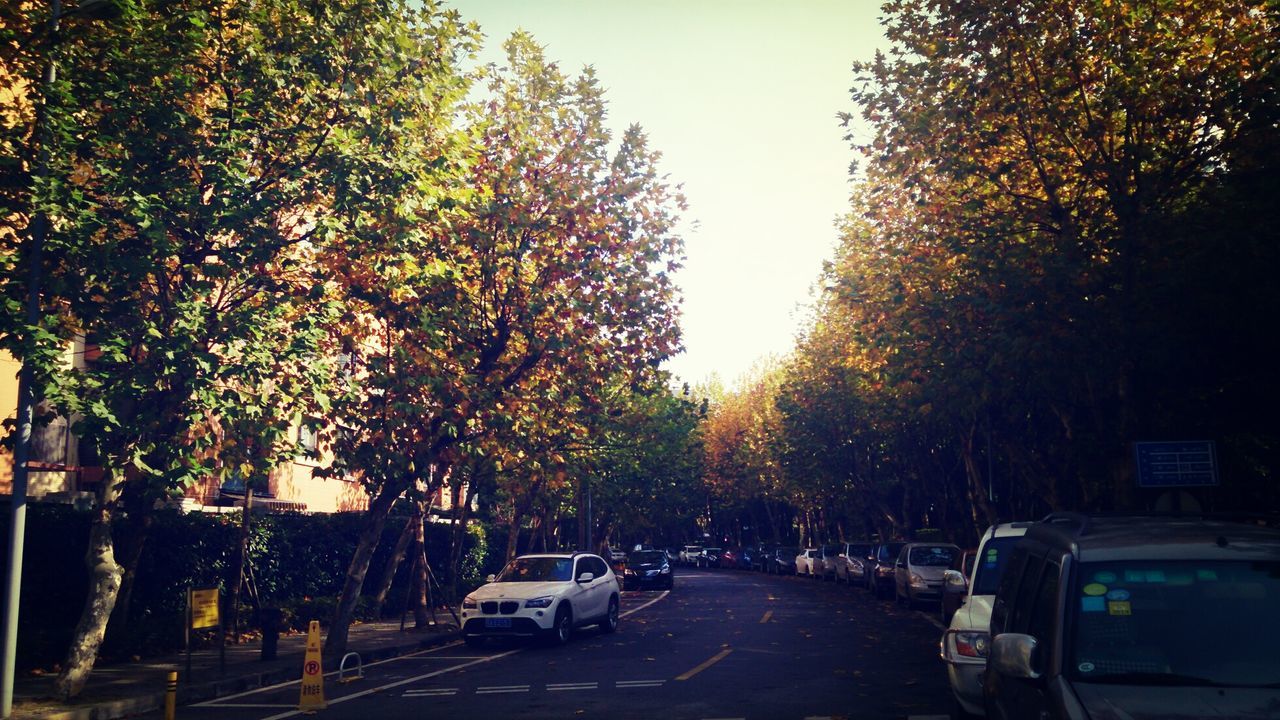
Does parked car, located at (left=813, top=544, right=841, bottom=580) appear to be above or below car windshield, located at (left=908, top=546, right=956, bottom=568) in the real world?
below

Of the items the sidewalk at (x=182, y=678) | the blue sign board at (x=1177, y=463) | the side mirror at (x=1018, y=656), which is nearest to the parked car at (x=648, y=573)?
the sidewalk at (x=182, y=678)

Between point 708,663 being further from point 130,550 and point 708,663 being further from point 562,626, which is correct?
point 130,550

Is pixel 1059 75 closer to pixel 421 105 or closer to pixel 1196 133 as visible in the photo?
pixel 1196 133

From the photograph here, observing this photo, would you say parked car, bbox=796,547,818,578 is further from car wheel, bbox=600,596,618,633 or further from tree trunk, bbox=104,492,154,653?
tree trunk, bbox=104,492,154,653

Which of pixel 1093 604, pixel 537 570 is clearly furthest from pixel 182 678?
pixel 1093 604

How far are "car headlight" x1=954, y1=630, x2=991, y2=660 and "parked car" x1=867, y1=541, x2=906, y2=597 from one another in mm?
24878

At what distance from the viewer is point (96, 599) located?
14.0 m

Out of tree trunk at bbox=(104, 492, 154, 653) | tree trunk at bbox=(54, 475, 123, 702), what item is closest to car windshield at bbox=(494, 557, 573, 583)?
tree trunk at bbox=(104, 492, 154, 653)

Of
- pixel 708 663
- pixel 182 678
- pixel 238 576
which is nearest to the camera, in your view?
pixel 182 678

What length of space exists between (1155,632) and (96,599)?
1339cm

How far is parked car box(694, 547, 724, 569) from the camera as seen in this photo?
8669 cm

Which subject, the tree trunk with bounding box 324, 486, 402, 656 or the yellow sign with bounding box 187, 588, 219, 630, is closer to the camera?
the yellow sign with bounding box 187, 588, 219, 630

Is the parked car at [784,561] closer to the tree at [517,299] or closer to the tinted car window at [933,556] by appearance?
the tinted car window at [933,556]

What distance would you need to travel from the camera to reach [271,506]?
30016 mm
